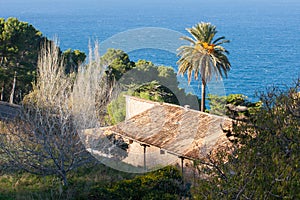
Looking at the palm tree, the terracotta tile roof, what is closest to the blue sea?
the palm tree

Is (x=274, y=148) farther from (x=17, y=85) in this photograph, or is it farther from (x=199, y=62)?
(x=17, y=85)

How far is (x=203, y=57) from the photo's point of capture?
22.4 metres

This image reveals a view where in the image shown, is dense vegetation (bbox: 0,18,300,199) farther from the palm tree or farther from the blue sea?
the blue sea

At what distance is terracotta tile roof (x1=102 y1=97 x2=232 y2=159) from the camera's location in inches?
594

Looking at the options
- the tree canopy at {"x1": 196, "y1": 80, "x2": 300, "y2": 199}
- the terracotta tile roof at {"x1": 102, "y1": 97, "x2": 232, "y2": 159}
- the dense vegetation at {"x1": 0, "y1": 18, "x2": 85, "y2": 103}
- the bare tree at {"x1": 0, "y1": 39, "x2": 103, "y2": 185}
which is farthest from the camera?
the dense vegetation at {"x1": 0, "y1": 18, "x2": 85, "y2": 103}

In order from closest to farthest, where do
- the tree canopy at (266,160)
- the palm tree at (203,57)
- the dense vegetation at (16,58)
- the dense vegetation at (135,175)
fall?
the tree canopy at (266,160) < the dense vegetation at (135,175) < the palm tree at (203,57) < the dense vegetation at (16,58)

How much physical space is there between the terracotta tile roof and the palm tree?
1672mm

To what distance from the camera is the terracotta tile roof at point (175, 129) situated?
1509 centimetres

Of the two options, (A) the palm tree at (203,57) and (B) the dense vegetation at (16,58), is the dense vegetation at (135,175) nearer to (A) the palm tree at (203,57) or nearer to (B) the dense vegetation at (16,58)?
(A) the palm tree at (203,57)

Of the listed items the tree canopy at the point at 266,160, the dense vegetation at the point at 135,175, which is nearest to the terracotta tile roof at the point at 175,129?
the dense vegetation at the point at 135,175

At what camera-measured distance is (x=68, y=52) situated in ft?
98.2

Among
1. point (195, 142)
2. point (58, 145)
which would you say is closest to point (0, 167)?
point (58, 145)

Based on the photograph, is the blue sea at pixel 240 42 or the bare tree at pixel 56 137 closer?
the bare tree at pixel 56 137

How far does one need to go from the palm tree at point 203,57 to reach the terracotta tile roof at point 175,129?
167cm
